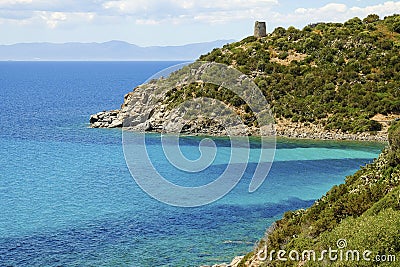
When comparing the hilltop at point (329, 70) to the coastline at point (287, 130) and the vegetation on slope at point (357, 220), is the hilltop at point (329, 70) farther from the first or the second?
→ the vegetation on slope at point (357, 220)

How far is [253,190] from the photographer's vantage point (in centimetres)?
3325

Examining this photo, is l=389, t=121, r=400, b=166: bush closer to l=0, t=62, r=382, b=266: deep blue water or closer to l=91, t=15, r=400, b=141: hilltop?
l=0, t=62, r=382, b=266: deep blue water

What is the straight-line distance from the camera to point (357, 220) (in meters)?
14.3

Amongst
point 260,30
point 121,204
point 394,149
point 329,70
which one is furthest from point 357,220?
point 260,30

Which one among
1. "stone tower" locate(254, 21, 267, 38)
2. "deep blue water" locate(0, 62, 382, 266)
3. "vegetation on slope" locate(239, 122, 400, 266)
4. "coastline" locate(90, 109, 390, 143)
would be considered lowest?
"deep blue water" locate(0, 62, 382, 266)

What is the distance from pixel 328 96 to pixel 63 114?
1493 inches

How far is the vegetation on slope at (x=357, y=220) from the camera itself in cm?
1238

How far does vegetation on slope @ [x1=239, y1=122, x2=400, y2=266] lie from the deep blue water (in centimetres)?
535

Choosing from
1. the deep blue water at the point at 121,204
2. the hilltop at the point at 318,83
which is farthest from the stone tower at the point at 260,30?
the deep blue water at the point at 121,204

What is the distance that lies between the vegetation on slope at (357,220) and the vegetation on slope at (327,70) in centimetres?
3299

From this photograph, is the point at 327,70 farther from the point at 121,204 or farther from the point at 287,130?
the point at 121,204

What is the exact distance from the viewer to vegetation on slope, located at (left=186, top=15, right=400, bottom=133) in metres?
53.8

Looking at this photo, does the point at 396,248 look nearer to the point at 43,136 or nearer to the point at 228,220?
the point at 228,220

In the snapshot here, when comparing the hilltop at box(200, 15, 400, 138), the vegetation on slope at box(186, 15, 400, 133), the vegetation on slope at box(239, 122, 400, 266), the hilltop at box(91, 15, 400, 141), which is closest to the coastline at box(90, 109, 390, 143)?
the hilltop at box(91, 15, 400, 141)
